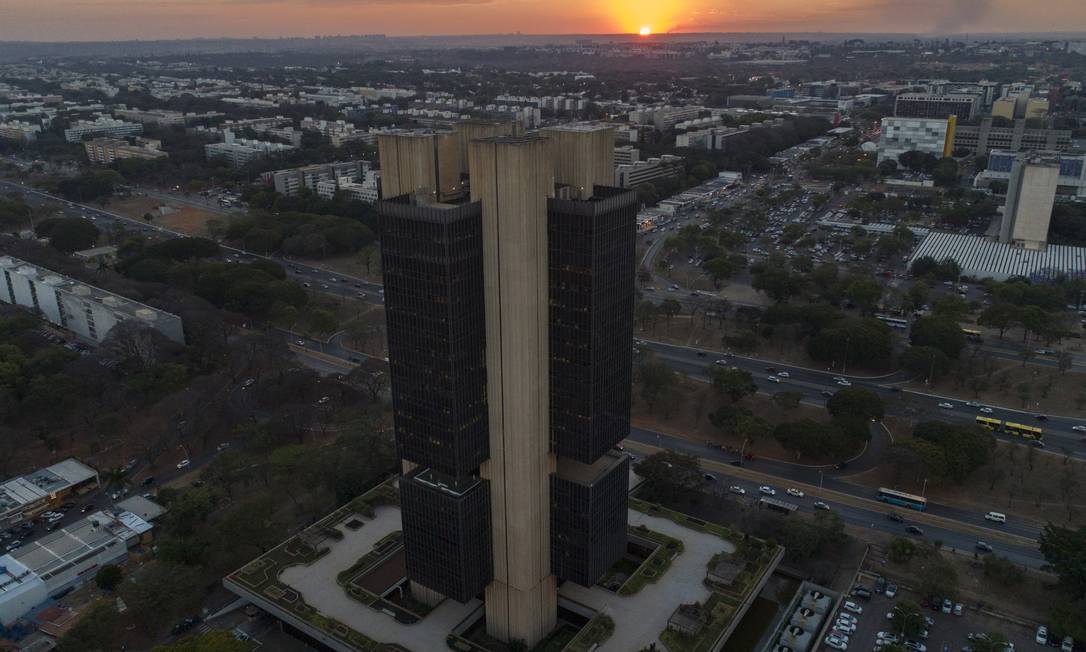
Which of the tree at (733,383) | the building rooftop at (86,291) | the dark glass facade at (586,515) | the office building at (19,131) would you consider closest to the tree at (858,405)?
the tree at (733,383)

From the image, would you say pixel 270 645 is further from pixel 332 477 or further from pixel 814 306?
pixel 814 306

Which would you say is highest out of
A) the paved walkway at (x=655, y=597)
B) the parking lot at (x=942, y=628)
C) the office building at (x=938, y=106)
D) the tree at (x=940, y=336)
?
the office building at (x=938, y=106)

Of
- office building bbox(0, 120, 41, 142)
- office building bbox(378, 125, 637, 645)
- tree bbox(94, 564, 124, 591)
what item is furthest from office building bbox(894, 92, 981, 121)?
office building bbox(0, 120, 41, 142)

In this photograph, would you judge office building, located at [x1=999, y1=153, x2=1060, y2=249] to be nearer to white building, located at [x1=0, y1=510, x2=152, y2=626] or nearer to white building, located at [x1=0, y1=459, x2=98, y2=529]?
white building, located at [x1=0, y1=510, x2=152, y2=626]

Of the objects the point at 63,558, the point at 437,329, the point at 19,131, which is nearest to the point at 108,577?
the point at 63,558

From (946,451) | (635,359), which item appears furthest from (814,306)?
(946,451)

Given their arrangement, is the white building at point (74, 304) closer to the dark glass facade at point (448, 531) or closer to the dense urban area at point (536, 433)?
the dense urban area at point (536, 433)

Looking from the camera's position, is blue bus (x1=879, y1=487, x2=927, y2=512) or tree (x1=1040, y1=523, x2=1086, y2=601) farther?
blue bus (x1=879, y1=487, x2=927, y2=512)
